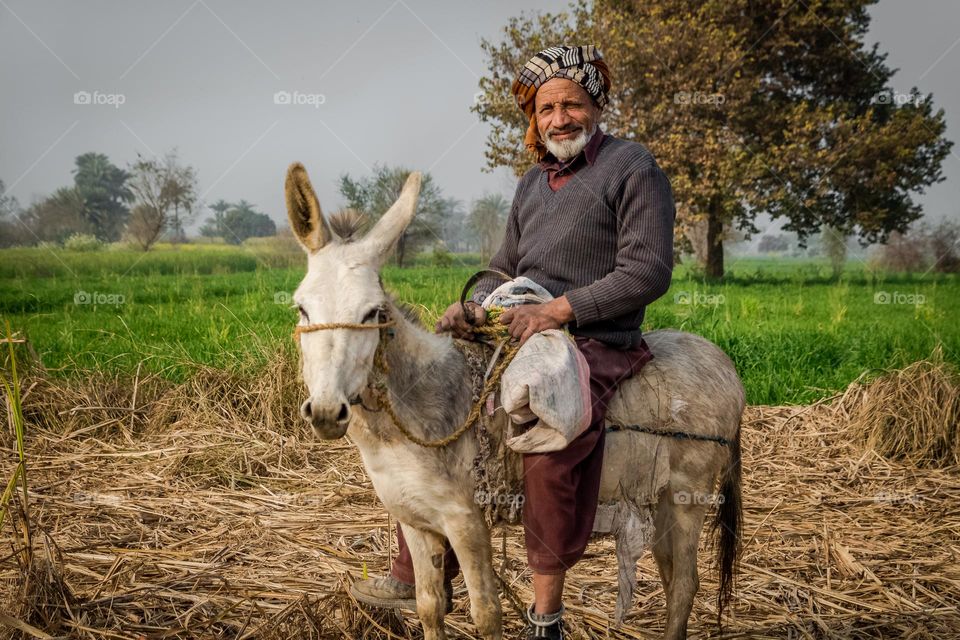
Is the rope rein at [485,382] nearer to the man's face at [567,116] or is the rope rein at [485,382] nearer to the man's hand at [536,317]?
the man's hand at [536,317]

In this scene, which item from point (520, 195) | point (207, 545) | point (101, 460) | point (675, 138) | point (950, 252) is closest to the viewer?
point (520, 195)

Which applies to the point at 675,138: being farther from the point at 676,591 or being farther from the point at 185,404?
the point at 676,591

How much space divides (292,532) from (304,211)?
2.86 meters

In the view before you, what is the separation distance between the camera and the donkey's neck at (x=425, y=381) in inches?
92.0

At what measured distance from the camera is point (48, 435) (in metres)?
5.82

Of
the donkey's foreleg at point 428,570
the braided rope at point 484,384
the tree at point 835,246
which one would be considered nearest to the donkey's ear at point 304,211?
the braided rope at point 484,384

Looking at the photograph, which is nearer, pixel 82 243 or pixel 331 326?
pixel 331 326

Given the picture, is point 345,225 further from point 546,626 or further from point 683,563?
point 683,563

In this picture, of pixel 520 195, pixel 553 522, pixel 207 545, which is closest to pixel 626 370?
pixel 553 522

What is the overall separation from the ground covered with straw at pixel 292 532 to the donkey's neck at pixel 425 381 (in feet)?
2.60

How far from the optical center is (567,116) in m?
2.77

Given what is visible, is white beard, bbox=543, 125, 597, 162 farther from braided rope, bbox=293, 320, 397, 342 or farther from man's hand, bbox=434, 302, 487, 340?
braided rope, bbox=293, 320, 397, 342

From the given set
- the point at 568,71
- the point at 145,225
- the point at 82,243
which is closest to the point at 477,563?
the point at 568,71

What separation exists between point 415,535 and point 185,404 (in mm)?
4270
